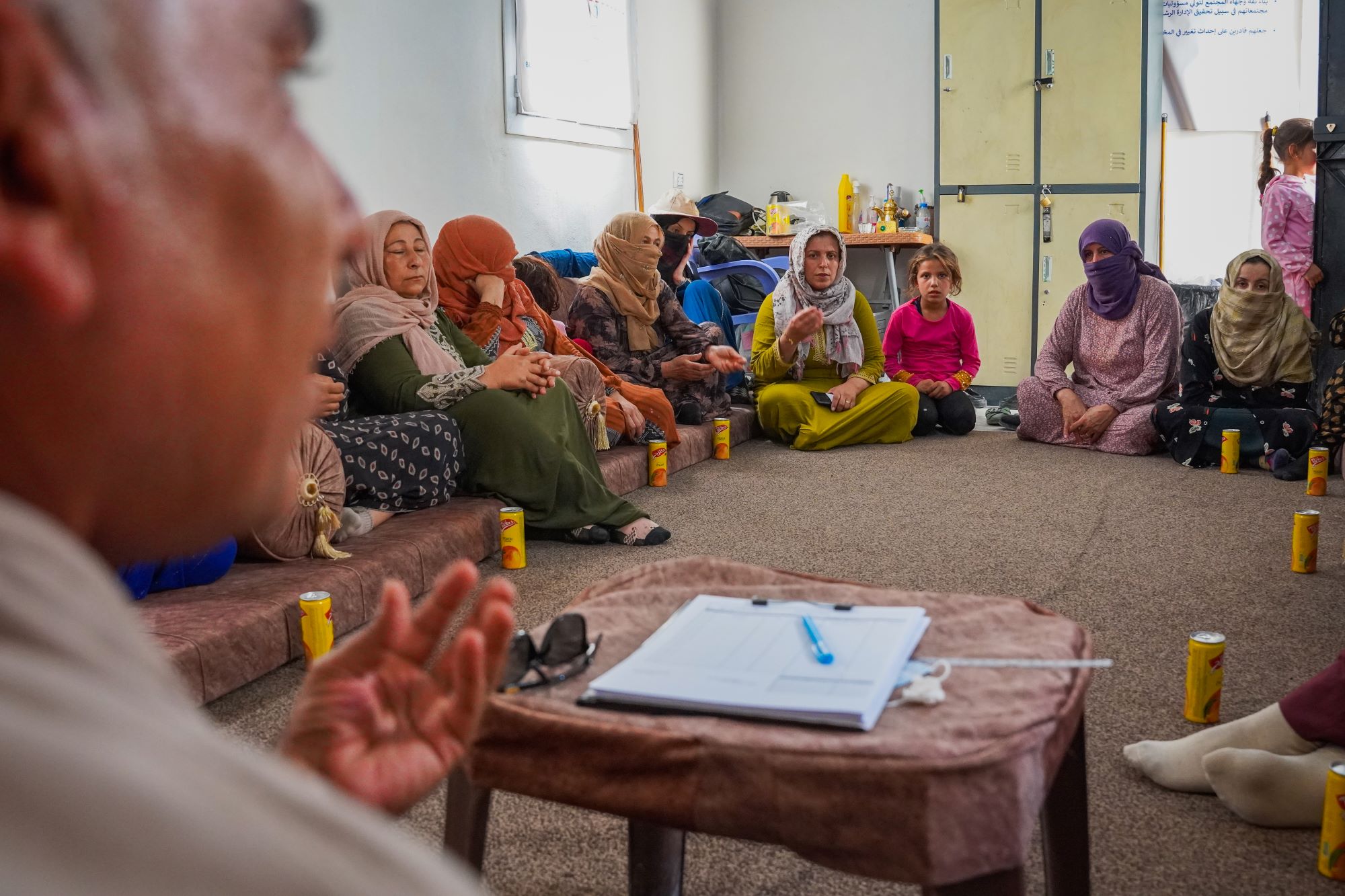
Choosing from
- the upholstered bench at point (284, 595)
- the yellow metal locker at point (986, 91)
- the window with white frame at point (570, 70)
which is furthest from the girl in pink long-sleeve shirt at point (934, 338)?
the upholstered bench at point (284, 595)

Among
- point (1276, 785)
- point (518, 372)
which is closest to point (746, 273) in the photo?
point (518, 372)

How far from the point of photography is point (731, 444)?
188 inches

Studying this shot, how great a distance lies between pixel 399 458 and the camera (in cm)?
280

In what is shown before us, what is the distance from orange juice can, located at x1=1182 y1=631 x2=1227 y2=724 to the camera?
5.94 ft

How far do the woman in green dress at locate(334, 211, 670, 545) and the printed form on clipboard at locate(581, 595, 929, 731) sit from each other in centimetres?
191

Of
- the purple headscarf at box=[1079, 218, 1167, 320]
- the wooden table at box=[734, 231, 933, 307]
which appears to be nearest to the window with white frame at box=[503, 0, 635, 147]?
the wooden table at box=[734, 231, 933, 307]

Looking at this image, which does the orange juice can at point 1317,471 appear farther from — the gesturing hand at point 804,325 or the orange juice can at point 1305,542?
the gesturing hand at point 804,325

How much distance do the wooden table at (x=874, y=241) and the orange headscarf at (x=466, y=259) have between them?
2.80 metres

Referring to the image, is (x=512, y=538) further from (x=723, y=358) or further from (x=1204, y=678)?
(x=723, y=358)

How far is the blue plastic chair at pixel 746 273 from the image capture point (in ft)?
18.7

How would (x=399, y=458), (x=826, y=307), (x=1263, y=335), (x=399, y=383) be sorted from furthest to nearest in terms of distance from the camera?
(x=826, y=307) → (x=1263, y=335) → (x=399, y=383) → (x=399, y=458)

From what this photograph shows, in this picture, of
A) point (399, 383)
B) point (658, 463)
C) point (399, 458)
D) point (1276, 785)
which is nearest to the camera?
point (1276, 785)

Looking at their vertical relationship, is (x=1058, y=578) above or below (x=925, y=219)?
below

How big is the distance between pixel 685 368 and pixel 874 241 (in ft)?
7.78
